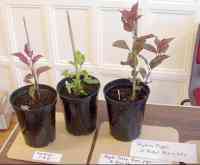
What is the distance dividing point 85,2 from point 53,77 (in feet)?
1.94

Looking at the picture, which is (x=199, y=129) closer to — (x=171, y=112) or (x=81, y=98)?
(x=171, y=112)

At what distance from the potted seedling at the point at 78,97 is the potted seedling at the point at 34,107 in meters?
0.04

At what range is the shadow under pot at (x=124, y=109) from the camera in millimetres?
930

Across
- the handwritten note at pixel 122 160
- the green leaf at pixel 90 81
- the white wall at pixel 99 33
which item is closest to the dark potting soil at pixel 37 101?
the green leaf at pixel 90 81

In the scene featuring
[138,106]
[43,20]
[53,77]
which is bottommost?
[53,77]

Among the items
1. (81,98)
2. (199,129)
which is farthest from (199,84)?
(81,98)

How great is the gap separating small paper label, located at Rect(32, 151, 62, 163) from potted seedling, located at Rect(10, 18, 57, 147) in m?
0.03

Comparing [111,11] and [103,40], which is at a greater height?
[111,11]

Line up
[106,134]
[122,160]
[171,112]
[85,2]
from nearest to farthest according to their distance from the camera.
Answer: [122,160] < [106,134] < [171,112] < [85,2]

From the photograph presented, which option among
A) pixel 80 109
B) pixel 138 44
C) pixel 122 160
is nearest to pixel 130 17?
pixel 138 44

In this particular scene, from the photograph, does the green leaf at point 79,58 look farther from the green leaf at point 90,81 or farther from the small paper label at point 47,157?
the small paper label at point 47,157

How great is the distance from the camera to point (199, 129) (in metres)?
1.07

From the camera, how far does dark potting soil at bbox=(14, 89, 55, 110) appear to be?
0.94 m

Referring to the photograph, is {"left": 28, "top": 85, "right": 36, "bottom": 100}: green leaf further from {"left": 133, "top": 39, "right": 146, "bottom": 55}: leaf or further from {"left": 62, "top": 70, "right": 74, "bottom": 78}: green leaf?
{"left": 133, "top": 39, "right": 146, "bottom": 55}: leaf
